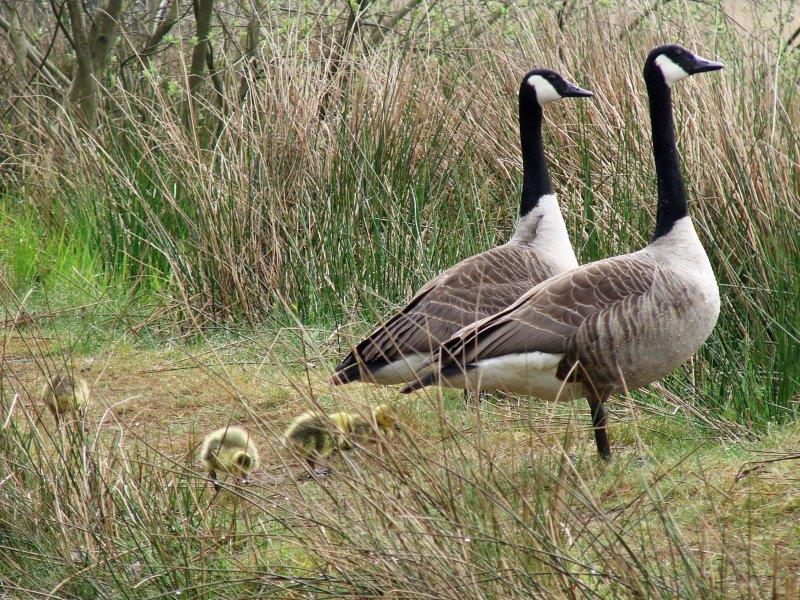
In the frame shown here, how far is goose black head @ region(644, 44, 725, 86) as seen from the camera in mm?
5363

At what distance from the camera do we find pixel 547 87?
20.8 ft

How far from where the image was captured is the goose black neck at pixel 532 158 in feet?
20.1

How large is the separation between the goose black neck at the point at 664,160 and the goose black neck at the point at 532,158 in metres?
0.93

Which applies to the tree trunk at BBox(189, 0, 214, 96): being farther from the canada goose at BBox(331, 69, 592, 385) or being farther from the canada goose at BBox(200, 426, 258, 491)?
the canada goose at BBox(200, 426, 258, 491)

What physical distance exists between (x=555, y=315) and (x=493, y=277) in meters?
1.06

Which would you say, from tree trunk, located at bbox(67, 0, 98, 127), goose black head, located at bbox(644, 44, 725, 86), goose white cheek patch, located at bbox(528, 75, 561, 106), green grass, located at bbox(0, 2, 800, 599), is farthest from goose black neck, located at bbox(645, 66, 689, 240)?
tree trunk, located at bbox(67, 0, 98, 127)

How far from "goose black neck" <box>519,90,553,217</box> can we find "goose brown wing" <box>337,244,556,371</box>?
471mm

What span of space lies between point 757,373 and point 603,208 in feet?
6.21

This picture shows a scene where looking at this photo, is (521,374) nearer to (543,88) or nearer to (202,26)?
(543,88)

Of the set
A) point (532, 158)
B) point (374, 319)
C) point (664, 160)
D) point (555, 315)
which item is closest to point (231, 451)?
point (555, 315)

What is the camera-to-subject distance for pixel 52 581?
337 cm

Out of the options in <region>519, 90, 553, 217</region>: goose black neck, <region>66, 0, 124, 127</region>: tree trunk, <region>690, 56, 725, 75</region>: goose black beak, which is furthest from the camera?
<region>66, 0, 124, 127</region>: tree trunk

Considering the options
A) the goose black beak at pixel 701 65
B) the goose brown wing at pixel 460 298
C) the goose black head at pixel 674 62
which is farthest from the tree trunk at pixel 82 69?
the goose black beak at pixel 701 65

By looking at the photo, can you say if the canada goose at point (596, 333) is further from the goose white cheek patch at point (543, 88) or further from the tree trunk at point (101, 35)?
the tree trunk at point (101, 35)
